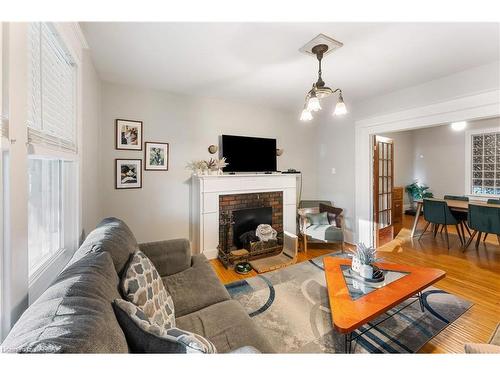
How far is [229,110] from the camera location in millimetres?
3557

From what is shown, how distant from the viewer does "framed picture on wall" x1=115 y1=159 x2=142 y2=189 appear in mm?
2871

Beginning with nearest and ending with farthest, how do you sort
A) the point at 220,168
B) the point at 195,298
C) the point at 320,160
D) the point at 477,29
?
1. the point at 195,298
2. the point at 477,29
3. the point at 220,168
4. the point at 320,160

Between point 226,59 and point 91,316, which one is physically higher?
point 226,59

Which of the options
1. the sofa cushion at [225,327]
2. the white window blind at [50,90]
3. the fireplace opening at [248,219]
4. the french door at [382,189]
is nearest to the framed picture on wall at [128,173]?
the white window blind at [50,90]

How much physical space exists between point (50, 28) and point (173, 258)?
69.2 inches

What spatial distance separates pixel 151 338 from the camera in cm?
80

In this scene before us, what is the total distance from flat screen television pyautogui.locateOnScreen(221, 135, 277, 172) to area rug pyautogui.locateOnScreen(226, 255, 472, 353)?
1.71 metres

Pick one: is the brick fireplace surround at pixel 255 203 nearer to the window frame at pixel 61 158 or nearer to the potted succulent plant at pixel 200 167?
the potted succulent plant at pixel 200 167

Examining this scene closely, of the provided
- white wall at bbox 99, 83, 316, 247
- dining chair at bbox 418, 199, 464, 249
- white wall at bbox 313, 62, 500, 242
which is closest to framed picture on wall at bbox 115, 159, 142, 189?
white wall at bbox 99, 83, 316, 247

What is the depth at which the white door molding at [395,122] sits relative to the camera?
93.5 inches

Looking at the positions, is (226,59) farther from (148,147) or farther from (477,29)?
(477,29)

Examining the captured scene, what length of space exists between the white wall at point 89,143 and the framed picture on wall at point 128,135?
252 mm

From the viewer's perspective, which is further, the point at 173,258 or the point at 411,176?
the point at 411,176

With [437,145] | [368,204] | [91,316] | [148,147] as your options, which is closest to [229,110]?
[148,147]
